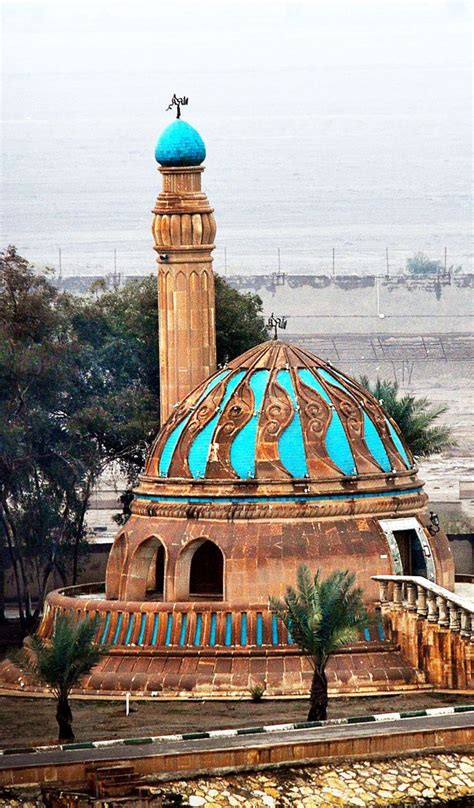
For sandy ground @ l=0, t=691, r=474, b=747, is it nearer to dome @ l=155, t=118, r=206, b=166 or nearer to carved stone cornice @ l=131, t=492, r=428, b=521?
carved stone cornice @ l=131, t=492, r=428, b=521

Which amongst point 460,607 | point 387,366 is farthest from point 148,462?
point 387,366

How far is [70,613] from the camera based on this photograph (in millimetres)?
51875

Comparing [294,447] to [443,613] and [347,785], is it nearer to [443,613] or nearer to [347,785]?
[443,613]

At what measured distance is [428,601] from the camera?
1964 inches

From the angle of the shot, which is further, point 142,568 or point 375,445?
point 142,568

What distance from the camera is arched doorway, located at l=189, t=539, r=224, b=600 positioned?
5303cm

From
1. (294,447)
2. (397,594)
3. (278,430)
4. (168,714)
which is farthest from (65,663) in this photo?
(278,430)

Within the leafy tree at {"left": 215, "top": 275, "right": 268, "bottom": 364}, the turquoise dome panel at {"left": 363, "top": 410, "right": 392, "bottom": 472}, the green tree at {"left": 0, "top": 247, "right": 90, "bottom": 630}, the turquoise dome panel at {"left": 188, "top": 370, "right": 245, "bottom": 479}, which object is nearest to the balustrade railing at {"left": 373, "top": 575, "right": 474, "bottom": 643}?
the turquoise dome panel at {"left": 363, "top": 410, "right": 392, "bottom": 472}

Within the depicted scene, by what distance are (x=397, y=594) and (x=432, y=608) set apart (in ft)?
3.35

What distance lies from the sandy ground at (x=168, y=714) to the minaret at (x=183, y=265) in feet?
36.3

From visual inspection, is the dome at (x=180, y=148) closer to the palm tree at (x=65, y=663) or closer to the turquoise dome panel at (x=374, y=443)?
the turquoise dome panel at (x=374, y=443)

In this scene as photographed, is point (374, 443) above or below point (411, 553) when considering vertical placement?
above

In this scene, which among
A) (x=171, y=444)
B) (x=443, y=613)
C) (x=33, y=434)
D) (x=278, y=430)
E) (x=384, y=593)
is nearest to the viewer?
(x=443, y=613)

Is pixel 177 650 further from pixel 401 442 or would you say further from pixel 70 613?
pixel 401 442
